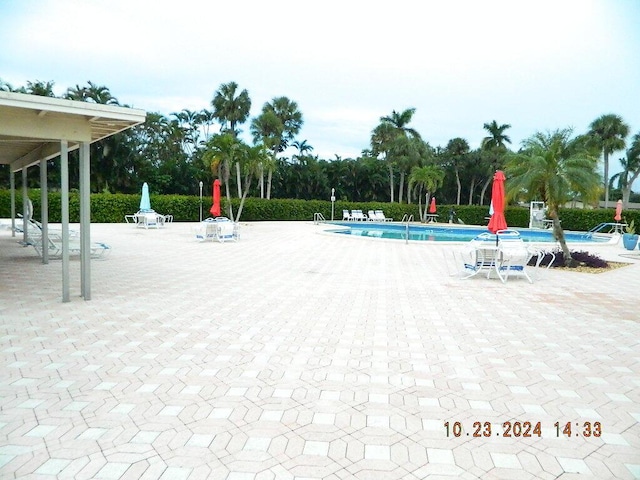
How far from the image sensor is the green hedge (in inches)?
941

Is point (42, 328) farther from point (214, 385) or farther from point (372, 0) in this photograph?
point (372, 0)

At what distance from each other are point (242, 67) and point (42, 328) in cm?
3571

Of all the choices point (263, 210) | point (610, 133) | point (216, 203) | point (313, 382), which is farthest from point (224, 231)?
point (610, 133)

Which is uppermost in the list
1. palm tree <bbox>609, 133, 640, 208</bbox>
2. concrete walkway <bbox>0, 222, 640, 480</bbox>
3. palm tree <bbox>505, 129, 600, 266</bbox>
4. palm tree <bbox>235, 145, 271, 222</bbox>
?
palm tree <bbox>609, 133, 640, 208</bbox>

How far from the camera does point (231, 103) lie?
40156 mm

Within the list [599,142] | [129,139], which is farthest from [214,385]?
[599,142]

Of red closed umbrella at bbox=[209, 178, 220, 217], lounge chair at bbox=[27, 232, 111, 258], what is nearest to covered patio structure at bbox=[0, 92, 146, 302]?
lounge chair at bbox=[27, 232, 111, 258]

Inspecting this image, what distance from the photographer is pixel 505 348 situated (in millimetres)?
4887

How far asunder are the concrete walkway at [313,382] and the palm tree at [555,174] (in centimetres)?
342

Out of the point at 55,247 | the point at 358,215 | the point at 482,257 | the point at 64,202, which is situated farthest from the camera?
the point at 358,215

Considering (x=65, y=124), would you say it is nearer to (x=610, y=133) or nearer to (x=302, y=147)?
(x=302, y=147)

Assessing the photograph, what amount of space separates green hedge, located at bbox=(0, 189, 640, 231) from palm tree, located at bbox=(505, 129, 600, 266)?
18.5m

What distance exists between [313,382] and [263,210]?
86.2 ft

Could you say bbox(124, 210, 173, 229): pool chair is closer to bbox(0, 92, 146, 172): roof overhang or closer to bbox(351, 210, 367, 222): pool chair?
bbox(351, 210, 367, 222): pool chair
